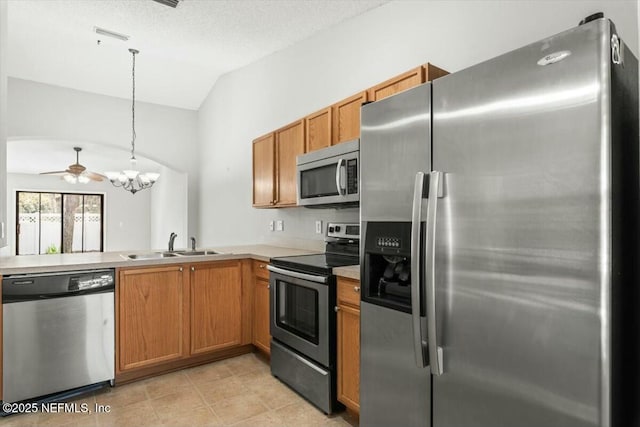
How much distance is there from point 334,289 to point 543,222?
51.4 inches

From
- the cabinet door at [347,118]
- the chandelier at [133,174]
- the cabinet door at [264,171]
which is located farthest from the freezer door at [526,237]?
the chandelier at [133,174]

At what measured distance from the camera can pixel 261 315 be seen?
310 centimetres

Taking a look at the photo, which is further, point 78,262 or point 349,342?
point 78,262

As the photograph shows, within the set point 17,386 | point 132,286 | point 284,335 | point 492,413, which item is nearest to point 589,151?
point 492,413

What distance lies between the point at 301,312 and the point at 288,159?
1421mm

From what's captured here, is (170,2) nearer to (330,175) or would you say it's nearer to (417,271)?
(330,175)

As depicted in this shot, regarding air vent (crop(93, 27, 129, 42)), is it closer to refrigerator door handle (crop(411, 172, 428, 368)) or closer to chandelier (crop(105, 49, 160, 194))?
chandelier (crop(105, 49, 160, 194))

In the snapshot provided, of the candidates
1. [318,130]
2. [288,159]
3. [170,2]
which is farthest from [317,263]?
[170,2]

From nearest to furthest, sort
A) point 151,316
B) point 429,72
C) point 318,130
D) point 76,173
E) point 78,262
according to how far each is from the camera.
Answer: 1. point 429,72
2. point 78,262
3. point 151,316
4. point 318,130
5. point 76,173

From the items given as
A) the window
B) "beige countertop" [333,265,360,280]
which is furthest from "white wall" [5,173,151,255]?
"beige countertop" [333,265,360,280]

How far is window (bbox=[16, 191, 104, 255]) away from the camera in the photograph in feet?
28.6

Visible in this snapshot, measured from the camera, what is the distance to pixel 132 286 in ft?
8.89

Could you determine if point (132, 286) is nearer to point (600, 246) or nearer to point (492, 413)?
point (492, 413)

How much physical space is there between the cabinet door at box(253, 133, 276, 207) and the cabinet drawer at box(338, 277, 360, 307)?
158 centimetres
